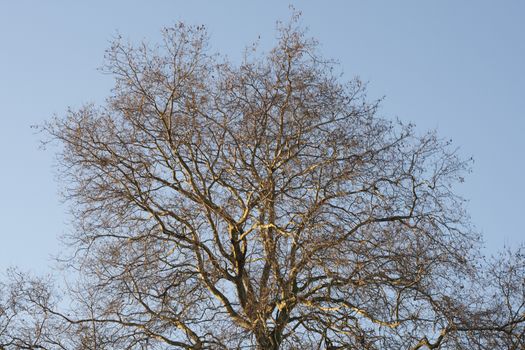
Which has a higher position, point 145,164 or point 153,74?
point 153,74

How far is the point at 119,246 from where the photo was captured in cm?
1716

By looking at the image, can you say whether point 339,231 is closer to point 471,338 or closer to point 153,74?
point 471,338

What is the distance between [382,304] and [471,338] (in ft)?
4.54

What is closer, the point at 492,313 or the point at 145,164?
the point at 492,313

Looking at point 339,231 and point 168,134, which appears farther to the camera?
point 168,134

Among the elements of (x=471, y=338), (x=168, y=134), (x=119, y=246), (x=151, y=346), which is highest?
(x=168, y=134)

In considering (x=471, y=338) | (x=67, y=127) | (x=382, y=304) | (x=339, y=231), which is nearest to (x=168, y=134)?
(x=67, y=127)

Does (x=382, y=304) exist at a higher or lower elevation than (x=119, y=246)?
lower

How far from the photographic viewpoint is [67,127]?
57.3 ft

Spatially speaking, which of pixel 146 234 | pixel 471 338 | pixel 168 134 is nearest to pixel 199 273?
pixel 146 234

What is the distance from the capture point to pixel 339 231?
52.2ft

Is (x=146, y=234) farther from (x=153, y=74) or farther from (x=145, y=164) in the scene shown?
(x=153, y=74)

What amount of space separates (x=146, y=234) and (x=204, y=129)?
1.91m

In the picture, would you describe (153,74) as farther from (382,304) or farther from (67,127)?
(382,304)
